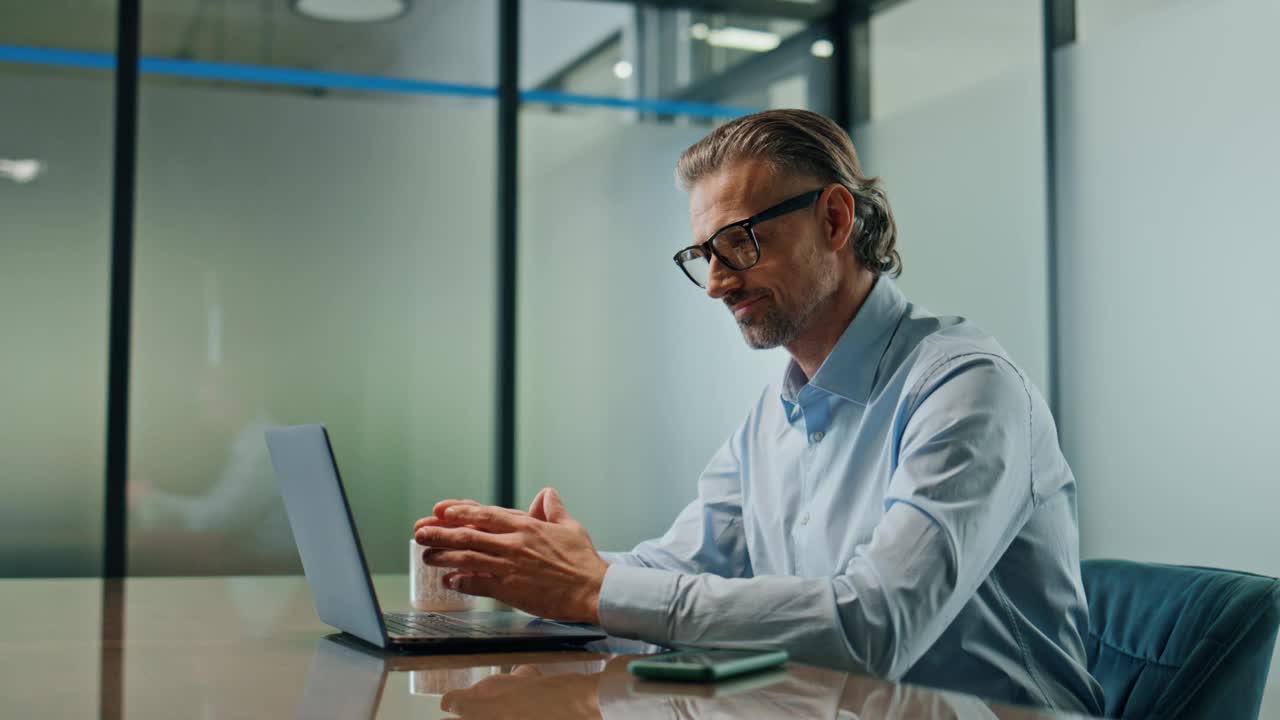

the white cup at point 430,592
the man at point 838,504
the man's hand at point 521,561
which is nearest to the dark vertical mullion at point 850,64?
the man at point 838,504

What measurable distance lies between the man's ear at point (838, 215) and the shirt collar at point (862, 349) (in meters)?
0.08

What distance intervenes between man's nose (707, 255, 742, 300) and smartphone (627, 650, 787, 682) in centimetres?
70

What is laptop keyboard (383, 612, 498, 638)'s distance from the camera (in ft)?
4.27

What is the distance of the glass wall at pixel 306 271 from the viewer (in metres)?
4.02

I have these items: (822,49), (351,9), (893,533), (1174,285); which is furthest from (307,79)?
(893,533)

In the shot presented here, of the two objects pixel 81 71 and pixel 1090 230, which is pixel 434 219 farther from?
pixel 1090 230

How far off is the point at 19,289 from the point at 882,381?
10.5 feet

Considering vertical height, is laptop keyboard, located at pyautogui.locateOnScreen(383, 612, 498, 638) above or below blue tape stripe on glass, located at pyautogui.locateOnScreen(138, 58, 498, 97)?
below

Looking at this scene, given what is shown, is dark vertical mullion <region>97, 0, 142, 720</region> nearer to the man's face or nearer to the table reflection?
the man's face

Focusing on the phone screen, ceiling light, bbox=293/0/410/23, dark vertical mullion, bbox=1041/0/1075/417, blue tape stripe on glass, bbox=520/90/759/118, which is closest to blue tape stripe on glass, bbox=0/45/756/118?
blue tape stripe on glass, bbox=520/90/759/118

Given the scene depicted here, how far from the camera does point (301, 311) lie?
13.6ft

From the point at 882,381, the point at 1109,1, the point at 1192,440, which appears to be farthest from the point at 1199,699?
the point at 1109,1

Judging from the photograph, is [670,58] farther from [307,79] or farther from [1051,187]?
[1051,187]

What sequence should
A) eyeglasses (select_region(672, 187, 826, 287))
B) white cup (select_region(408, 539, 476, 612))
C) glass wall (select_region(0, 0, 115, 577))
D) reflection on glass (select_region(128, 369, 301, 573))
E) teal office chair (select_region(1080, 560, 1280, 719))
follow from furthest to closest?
1. reflection on glass (select_region(128, 369, 301, 573))
2. glass wall (select_region(0, 0, 115, 577))
3. eyeglasses (select_region(672, 187, 826, 287))
4. white cup (select_region(408, 539, 476, 612))
5. teal office chair (select_region(1080, 560, 1280, 719))
